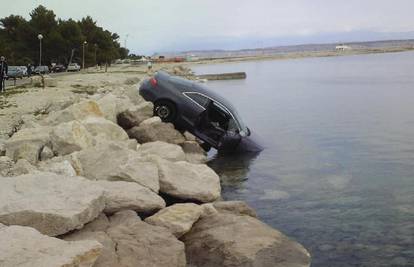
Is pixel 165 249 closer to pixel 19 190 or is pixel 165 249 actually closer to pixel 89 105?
pixel 19 190

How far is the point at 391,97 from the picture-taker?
1551 inches

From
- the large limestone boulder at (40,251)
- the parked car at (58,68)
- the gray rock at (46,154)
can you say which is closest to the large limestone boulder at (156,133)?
the gray rock at (46,154)

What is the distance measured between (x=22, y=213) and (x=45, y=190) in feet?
2.43

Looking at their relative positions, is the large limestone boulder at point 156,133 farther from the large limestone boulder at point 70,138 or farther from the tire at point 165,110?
the large limestone boulder at point 70,138

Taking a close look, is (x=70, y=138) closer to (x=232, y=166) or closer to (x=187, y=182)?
(x=187, y=182)

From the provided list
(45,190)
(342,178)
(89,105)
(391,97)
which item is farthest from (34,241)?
(391,97)

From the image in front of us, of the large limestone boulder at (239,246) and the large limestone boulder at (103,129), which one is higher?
the large limestone boulder at (103,129)

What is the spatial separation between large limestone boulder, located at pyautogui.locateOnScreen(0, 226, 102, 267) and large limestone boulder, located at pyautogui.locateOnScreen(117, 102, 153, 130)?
1031 centimetres

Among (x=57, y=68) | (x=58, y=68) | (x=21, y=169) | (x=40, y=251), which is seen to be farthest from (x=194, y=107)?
(x=58, y=68)

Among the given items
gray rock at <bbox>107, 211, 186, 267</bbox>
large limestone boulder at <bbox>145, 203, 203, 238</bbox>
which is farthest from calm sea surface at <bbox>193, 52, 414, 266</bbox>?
gray rock at <bbox>107, 211, 186, 267</bbox>

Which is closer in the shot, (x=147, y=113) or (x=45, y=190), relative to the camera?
(x=45, y=190)

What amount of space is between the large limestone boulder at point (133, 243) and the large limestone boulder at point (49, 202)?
23 centimetres

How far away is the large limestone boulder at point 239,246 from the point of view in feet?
24.7

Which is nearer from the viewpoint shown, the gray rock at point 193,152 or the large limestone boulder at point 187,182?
the large limestone boulder at point 187,182
